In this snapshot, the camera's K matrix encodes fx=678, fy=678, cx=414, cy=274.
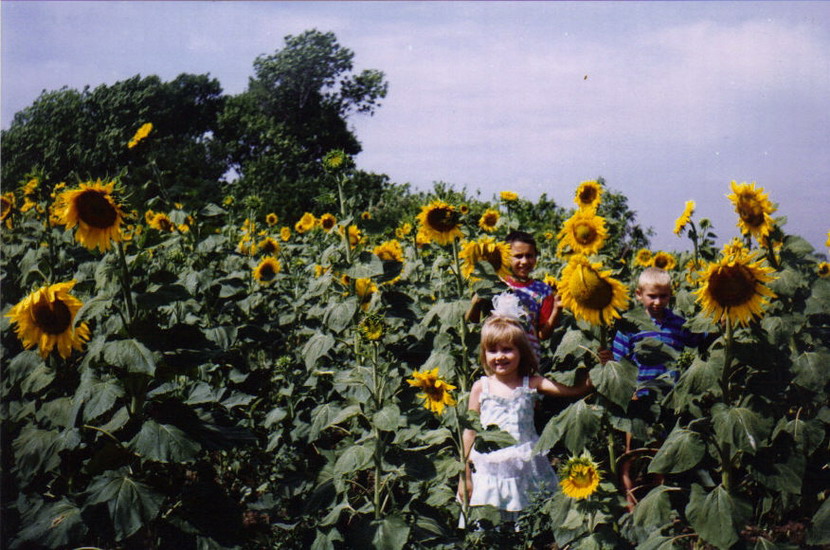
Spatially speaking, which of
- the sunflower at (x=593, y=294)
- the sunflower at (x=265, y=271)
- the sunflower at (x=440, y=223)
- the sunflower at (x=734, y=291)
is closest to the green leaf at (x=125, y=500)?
the sunflower at (x=593, y=294)

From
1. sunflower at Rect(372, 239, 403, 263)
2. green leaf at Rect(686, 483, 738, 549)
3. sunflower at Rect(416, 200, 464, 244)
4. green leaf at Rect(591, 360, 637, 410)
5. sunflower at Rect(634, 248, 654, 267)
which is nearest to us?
green leaf at Rect(686, 483, 738, 549)

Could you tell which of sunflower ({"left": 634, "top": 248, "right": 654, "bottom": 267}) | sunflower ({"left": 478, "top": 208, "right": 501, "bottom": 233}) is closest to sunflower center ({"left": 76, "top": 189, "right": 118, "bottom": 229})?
sunflower ({"left": 478, "top": 208, "right": 501, "bottom": 233})

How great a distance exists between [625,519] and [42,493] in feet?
8.19

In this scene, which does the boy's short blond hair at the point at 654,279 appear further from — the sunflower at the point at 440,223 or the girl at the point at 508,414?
the sunflower at the point at 440,223

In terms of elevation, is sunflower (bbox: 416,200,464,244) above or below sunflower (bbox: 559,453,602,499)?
above

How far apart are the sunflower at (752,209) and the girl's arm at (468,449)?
1441mm

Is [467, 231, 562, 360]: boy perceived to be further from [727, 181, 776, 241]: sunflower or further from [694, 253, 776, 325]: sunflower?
[694, 253, 776, 325]: sunflower

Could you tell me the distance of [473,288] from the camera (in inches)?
130

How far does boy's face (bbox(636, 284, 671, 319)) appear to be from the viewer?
12.8 feet

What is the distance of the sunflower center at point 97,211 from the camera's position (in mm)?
2572

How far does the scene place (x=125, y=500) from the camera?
2.41m

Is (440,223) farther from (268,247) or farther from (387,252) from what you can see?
(268,247)

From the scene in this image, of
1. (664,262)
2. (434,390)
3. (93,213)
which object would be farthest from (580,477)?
(664,262)

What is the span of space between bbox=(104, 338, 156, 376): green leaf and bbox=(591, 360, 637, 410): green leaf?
157 cm
